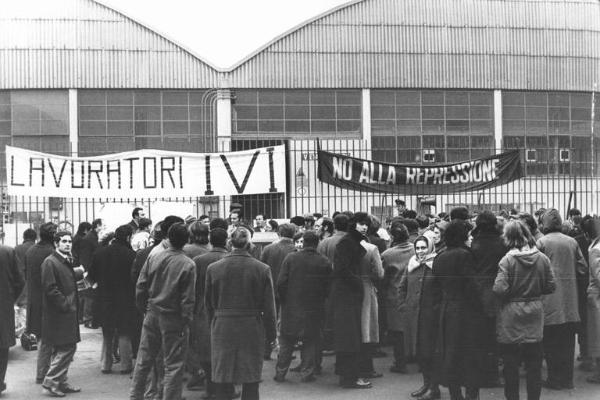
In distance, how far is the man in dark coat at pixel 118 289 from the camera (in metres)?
10.3

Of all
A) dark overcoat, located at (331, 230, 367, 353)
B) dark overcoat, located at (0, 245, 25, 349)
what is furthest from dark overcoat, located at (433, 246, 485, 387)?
dark overcoat, located at (0, 245, 25, 349)

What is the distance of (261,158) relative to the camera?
15008 mm

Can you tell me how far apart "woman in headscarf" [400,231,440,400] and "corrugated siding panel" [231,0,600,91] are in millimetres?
20121

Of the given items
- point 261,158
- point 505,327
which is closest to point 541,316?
point 505,327

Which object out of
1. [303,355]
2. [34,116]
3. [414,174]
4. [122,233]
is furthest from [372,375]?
[34,116]

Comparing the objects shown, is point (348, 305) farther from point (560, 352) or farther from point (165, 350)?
point (560, 352)

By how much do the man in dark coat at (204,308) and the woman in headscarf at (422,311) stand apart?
2.23 meters

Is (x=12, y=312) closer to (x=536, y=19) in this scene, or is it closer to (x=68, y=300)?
(x=68, y=300)

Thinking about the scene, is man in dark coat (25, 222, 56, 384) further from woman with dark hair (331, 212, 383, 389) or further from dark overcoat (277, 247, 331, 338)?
woman with dark hair (331, 212, 383, 389)

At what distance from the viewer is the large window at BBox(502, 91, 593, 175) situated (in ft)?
98.4

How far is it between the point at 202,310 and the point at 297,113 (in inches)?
813

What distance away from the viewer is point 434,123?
2980 centimetres

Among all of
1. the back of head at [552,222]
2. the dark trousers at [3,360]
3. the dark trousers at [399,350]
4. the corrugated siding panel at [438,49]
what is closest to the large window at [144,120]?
the corrugated siding panel at [438,49]

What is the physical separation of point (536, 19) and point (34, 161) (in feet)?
72.3
